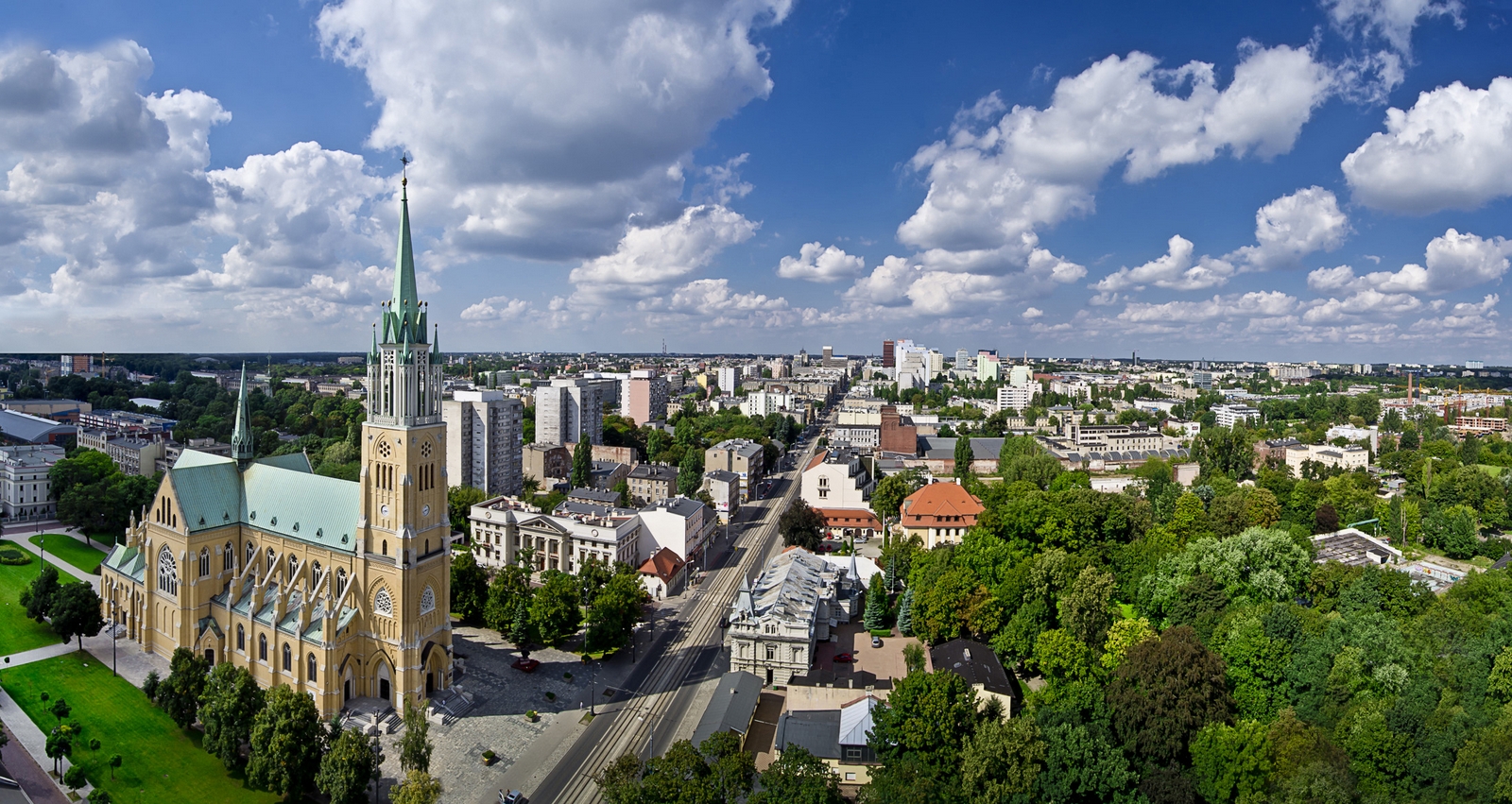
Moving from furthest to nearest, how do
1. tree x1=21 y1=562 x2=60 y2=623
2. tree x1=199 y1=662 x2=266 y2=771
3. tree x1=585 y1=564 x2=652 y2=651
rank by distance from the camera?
tree x1=21 y1=562 x2=60 y2=623, tree x1=585 y1=564 x2=652 y2=651, tree x1=199 y1=662 x2=266 y2=771

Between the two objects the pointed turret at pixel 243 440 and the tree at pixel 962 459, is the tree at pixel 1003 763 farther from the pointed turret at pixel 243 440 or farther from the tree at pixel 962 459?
the tree at pixel 962 459

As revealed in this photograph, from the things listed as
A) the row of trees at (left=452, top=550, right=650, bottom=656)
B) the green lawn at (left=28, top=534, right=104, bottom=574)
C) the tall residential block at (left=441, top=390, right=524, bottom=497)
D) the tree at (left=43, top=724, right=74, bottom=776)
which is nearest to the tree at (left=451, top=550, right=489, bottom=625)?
A: the row of trees at (left=452, top=550, right=650, bottom=656)

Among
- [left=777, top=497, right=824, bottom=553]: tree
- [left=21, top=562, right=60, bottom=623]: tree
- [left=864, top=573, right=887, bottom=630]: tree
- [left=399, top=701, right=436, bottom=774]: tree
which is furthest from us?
[left=777, top=497, right=824, bottom=553]: tree

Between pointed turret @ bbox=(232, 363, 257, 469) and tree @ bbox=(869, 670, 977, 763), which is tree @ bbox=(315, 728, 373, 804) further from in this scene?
pointed turret @ bbox=(232, 363, 257, 469)

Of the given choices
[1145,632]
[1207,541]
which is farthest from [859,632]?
[1207,541]

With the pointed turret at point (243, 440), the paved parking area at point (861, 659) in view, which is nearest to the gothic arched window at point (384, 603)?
the pointed turret at point (243, 440)

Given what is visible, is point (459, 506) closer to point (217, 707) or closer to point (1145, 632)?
point (217, 707)

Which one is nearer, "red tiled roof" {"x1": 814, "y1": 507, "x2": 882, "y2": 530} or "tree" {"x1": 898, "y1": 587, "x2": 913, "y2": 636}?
"tree" {"x1": 898, "y1": 587, "x2": 913, "y2": 636}
